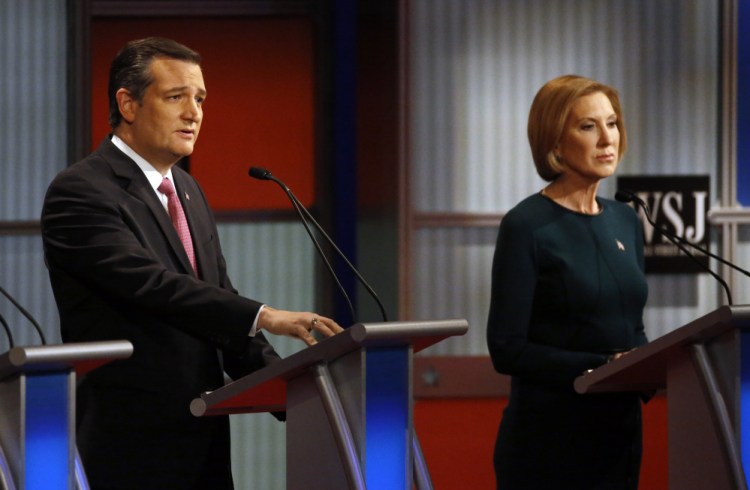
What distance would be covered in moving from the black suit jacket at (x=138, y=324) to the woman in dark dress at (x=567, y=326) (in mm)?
749

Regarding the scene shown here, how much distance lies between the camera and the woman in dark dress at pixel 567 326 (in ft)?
10.2

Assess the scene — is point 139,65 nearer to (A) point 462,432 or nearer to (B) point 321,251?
(B) point 321,251

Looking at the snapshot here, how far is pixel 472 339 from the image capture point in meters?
5.08

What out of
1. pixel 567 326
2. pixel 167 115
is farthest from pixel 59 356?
pixel 567 326

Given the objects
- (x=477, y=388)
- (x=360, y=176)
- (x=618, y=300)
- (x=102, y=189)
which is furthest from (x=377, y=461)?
(x=360, y=176)

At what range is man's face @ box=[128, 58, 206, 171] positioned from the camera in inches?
111

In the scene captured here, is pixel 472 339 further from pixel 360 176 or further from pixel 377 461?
pixel 377 461

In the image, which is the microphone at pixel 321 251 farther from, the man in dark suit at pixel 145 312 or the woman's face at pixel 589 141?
the woman's face at pixel 589 141

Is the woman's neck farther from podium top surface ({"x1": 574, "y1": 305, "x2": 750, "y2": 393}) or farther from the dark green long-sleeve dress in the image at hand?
podium top surface ({"x1": 574, "y1": 305, "x2": 750, "y2": 393})

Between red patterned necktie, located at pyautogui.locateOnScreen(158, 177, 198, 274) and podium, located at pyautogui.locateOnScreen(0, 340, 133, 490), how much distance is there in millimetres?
678

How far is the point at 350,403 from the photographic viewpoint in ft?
7.32

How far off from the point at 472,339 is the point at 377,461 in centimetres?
287

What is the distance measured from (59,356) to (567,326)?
4.71ft

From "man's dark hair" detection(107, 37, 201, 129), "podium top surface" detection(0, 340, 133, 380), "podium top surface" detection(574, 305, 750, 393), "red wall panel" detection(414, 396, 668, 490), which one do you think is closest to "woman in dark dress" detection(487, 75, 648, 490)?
"podium top surface" detection(574, 305, 750, 393)
